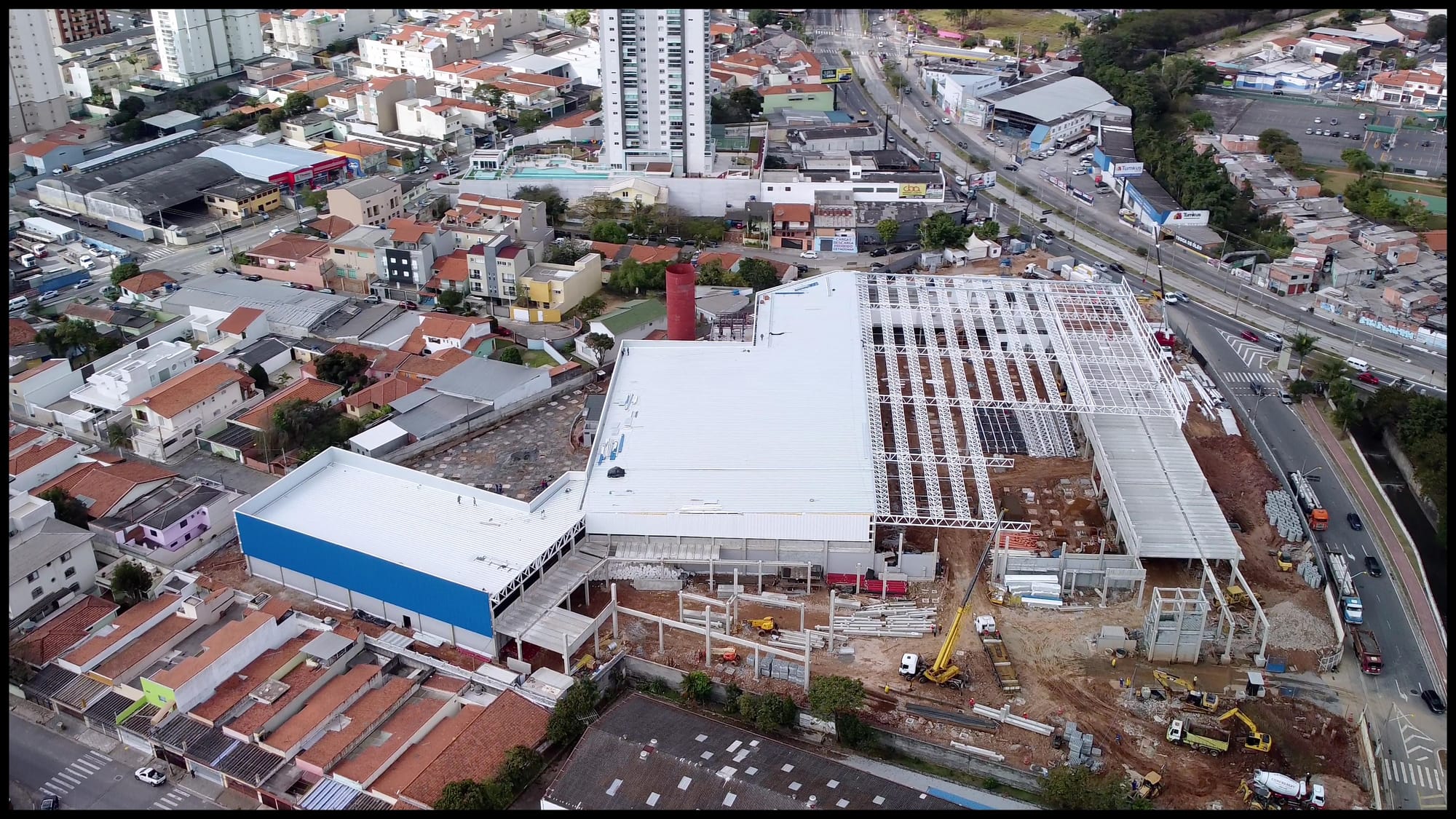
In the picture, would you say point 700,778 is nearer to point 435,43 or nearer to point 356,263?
point 356,263

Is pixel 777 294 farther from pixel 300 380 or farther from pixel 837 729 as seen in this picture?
pixel 837 729

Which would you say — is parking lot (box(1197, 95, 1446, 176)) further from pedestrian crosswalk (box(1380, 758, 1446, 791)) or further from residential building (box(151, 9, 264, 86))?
residential building (box(151, 9, 264, 86))

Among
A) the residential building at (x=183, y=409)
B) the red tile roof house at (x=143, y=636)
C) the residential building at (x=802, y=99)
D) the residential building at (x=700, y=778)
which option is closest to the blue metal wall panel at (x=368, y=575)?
the red tile roof house at (x=143, y=636)

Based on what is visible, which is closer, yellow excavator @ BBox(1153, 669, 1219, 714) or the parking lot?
yellow excavator @ BBox(1153, 669, 1219, 714)

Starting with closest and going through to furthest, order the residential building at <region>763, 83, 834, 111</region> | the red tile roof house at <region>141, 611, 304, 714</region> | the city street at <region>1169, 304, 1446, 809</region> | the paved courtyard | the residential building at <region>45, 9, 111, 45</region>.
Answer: the city street at <region>1169, 304, 1446, 809</region>, the red tile roof house at <region>141, 611, 304, 714</region>, the paved courtyard, the residential building at <region>763, 83, 834, 111</region>, the residential building at <region>45, 9, 111, 45</region>

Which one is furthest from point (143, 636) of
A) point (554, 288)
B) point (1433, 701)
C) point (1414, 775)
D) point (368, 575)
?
point (1433, 701)

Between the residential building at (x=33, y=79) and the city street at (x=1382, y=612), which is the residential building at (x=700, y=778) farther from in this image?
the residential building at (x=33, y=79)

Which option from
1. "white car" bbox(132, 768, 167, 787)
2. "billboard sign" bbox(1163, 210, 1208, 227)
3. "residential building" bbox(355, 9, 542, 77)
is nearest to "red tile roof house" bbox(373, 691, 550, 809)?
"white car" bbox(132, 768, 167, 787)
